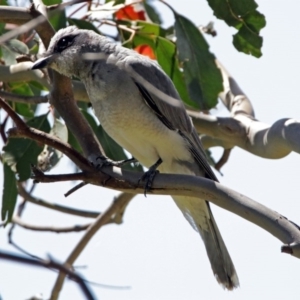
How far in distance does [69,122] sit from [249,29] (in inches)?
68.1

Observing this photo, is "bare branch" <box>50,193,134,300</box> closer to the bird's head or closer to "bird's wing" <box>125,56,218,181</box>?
"bird's wing" <box>125,56,218,181</box>

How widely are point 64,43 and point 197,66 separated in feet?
3.14

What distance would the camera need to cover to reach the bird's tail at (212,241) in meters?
4.21

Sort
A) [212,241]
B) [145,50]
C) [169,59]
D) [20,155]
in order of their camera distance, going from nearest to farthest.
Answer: [212,241], [20,155], [169,59], [145,50]

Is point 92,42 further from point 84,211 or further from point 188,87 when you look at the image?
point 84,211

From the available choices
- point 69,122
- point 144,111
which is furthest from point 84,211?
point 69,122

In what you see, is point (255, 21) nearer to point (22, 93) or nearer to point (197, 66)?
A: point (197, 66)

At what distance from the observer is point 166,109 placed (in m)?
4.00

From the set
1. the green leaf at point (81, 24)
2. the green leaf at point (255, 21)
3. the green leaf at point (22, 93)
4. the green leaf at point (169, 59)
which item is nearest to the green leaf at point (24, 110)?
the green leaf at point (22, 93)

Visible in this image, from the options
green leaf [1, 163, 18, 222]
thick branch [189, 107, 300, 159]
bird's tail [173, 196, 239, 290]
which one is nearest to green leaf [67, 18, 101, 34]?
thick branch [189, 107, 300, 159]

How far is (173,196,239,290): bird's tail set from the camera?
4.21 meters

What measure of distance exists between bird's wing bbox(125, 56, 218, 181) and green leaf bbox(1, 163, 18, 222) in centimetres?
114

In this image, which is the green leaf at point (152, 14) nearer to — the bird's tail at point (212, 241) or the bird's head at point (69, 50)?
the bird's head at point (69, 50)

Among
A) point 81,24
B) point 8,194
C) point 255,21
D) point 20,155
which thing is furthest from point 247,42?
point 8,194
